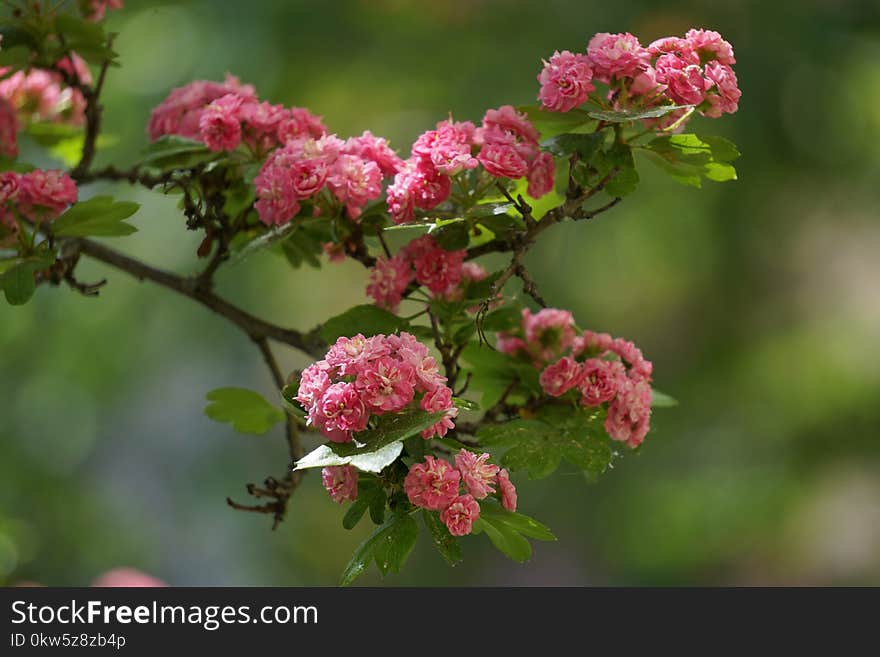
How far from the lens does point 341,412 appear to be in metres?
0.72

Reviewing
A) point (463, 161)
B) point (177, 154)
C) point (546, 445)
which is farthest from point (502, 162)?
point (177, 154)

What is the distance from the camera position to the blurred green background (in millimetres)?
3066

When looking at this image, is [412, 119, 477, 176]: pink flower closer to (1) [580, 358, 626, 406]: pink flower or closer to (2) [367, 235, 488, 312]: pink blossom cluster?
(2) [367, 235, 488, 312]: pink blossom cluster

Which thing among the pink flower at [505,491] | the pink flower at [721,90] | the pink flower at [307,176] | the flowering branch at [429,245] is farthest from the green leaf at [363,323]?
the pink flower at [721,90]

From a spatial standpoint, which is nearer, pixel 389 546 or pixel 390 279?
pixel 389 546

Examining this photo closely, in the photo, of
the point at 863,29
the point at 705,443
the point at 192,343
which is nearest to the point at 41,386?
the point at 192,343

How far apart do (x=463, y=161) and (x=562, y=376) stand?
0.21m

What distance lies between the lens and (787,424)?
3.17 m

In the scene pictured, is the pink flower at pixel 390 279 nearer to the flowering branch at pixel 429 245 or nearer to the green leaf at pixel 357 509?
the flowering branch at pixel 429 245

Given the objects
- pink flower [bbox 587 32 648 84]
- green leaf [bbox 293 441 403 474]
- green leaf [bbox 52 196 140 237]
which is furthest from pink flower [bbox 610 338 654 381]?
green leaf [bbox 52 196 140 237]

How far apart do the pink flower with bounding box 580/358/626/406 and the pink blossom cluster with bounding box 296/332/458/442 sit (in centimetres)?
23

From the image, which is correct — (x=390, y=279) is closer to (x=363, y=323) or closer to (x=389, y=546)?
(x=363, y=323)

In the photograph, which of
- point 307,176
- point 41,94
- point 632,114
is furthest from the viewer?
point 41,94

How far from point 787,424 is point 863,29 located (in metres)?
1.14
